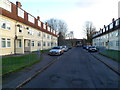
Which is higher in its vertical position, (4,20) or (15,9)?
(15,9)

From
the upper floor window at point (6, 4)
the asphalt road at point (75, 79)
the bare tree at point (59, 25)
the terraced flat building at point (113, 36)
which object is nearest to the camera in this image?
the asphalt road at point (75, 79)

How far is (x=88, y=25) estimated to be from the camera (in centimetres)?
8550

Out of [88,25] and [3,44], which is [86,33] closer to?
[88,25]

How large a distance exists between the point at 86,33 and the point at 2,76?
3111 inches

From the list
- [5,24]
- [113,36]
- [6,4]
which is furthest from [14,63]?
[113,36]

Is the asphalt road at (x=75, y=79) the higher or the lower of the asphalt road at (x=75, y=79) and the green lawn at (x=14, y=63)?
the lower

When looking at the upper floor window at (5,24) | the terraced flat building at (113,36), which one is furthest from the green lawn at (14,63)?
the terraced flat building at (113,36)

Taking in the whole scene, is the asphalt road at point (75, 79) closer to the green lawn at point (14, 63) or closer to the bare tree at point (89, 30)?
the green lawn at point (14, 63)

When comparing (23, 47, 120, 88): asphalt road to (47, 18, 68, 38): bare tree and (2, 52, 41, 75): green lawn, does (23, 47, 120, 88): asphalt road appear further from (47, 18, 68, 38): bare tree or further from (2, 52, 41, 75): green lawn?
(47, 18, 68, 38): bare tree

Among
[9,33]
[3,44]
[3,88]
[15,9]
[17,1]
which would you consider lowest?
[3,88]

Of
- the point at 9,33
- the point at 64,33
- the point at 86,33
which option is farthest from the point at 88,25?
the point at 9,33

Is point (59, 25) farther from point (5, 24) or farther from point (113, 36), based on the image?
point (5, 24)

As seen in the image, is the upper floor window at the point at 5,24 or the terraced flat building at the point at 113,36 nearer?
the upper floor window at the point at 5,24

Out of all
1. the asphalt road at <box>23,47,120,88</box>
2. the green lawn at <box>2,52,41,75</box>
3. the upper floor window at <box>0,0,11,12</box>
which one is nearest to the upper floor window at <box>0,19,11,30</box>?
the upper floor window at <box>0,0,11,12</box>
